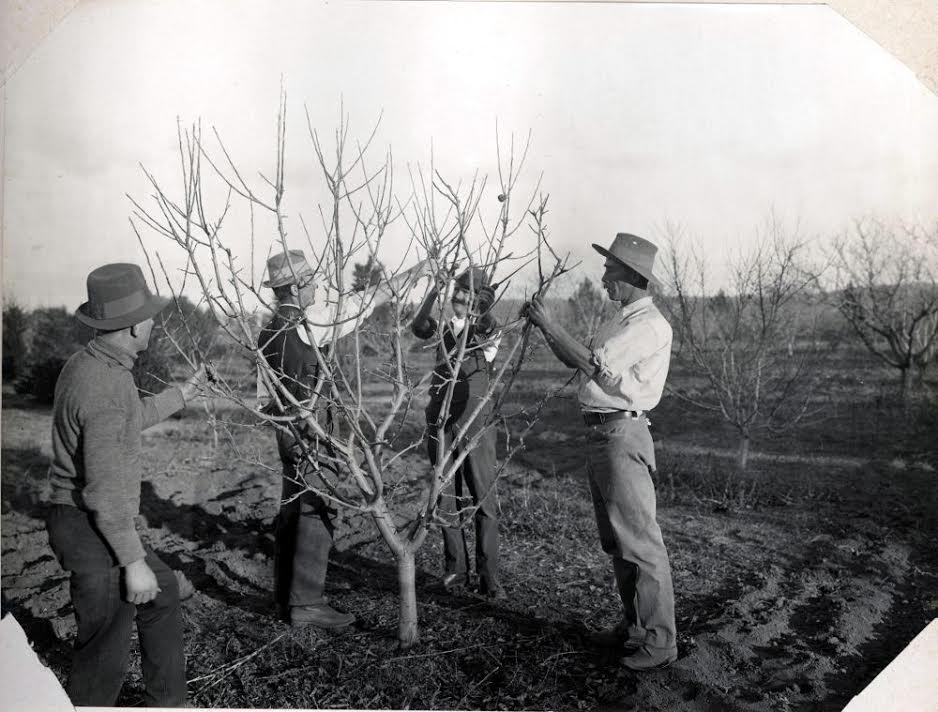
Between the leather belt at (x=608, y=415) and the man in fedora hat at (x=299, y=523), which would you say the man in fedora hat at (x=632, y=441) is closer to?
the leather belt at (x=608, y=415)

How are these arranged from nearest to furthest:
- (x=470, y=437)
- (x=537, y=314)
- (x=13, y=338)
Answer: (x=537, y=314), (x=470, y=437), (x=13, y=338)

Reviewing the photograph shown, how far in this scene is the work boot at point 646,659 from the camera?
10.2 ft

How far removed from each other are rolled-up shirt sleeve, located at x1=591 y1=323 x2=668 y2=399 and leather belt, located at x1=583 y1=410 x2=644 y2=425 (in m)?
0.09

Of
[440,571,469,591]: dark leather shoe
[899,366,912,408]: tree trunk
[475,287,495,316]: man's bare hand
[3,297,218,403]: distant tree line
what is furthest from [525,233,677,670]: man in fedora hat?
[899,366,912,408]: tree trunk

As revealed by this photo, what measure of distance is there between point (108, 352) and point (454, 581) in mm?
2281

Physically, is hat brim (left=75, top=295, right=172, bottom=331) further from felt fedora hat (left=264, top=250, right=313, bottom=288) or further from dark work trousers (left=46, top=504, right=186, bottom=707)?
felt fedora hat (left=264, top=250, right=313, bottom=288)

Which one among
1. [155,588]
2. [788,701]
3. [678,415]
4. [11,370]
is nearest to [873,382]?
[678,415]

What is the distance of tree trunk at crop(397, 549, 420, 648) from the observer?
3.23 meters

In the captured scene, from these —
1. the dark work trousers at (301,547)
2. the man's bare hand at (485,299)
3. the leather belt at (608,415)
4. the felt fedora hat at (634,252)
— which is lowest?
the dark work trousers at (301,547)

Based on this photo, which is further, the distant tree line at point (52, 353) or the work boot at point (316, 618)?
the distant tree line at point (52, 353)

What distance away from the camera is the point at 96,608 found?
8.10 ft

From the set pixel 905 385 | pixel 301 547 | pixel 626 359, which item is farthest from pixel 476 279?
pixel 905 385

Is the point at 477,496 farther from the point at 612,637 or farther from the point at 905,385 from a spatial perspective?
the point at 905,385

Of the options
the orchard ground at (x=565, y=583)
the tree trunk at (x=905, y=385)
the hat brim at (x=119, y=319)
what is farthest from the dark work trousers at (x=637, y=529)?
the tree trunk at (x=905, y=385)
